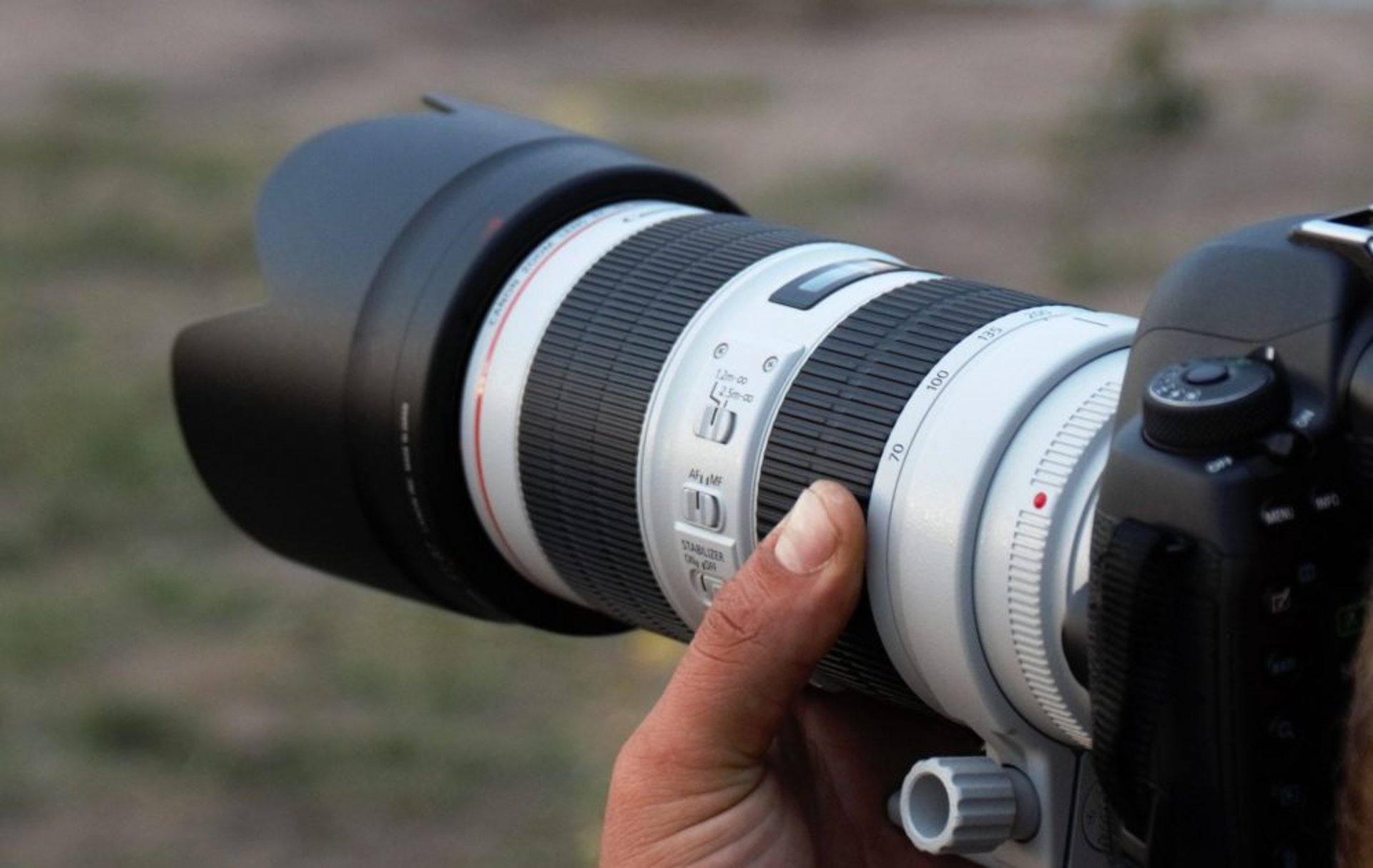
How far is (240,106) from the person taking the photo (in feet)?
22.5

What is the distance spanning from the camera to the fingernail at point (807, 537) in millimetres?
1463

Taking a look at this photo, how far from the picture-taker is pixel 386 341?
1869mm

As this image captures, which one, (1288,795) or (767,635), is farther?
(767,635)

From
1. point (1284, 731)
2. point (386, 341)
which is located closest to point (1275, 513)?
point (1284, 731)

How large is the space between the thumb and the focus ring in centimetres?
16

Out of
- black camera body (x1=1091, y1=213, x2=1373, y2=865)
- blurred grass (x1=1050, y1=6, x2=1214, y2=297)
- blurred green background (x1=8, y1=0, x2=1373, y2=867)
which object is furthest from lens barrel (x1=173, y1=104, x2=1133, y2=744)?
blurred grass (x1=1050, y1=6, x2=1214, y2=297)

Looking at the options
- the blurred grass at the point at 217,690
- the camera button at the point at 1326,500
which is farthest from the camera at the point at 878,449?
the blurred grass at the point at 217,690

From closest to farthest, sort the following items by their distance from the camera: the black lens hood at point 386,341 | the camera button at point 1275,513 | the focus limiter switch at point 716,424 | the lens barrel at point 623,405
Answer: the camera button at point 1275,513 < the lens barrel at point 623,405 < the focus limiter switch at point 716,424 < the black lens hood at point 386,341

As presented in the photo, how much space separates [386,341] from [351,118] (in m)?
4.89

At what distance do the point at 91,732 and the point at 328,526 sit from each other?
5.13 feet

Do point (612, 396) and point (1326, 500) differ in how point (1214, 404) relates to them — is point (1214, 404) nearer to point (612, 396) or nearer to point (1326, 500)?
point (1326, 500)

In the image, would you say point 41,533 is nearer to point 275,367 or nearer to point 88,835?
point 88,835

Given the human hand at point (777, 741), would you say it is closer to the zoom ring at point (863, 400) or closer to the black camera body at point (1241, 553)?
the zoom ring at point (863, 400)

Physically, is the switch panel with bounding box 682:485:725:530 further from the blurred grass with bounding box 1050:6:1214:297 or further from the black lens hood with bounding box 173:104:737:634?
the blurred grass with bounding box 1050:6:1214:297
